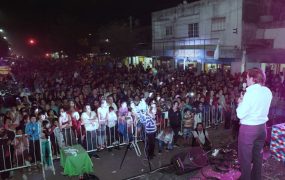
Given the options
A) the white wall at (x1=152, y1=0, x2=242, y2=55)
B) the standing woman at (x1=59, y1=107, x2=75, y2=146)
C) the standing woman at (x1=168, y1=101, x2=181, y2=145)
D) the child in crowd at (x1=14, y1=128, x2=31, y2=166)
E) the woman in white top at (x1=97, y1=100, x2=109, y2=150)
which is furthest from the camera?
the white wall at (x1=152, y1=0, x2=242, y2=55)

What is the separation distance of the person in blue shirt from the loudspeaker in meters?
4.19

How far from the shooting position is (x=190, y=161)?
6801 millimetres

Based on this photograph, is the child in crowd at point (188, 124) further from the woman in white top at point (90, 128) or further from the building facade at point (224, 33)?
the building facade at point (224, 33)

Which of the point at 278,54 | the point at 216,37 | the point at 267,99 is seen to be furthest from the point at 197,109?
the point at 216,37

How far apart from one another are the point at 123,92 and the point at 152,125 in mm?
5702

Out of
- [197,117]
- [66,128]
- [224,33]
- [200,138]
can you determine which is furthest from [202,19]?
[66,128]

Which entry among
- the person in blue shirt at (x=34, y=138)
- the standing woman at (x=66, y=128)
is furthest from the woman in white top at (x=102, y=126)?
the person in blue shirt at (x=34, y=138)

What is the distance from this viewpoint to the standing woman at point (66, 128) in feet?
29.2

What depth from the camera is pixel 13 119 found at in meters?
9.37

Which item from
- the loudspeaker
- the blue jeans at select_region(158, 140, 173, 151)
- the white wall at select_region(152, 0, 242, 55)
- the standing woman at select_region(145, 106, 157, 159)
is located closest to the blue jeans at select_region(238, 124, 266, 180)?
the loudspeaker

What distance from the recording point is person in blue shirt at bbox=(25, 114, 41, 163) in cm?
804

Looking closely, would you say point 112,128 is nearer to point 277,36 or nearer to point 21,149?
point 21,149

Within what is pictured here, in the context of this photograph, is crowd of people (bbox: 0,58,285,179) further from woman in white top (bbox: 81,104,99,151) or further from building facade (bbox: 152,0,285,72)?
building facade (bbox: 152,0,285,72)

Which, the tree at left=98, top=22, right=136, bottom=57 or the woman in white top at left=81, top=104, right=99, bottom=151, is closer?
the woman in white top at left=81, top=104, right=99, bottom=151
